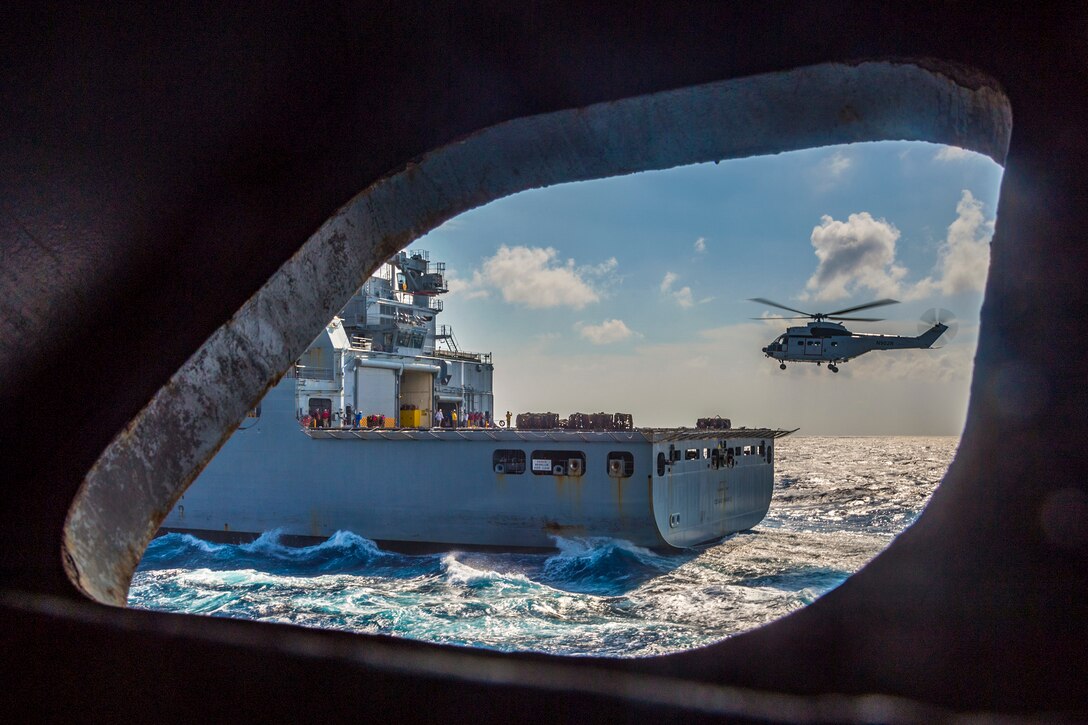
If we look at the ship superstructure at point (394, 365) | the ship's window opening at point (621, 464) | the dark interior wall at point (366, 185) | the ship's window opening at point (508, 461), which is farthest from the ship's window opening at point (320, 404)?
the dark interior wall at point (366, 185)

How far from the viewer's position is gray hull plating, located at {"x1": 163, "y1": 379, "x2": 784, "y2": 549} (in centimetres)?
1927

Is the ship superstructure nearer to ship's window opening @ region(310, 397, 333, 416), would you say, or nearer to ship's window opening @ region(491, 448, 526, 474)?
ship's window opening @ region(310, 397, 333, 416)

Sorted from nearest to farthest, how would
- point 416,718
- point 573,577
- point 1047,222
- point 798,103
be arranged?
point 416,718 → point 1047,222 → point 798,103 → point 573,577

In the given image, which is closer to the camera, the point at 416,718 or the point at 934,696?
the point at 416,718

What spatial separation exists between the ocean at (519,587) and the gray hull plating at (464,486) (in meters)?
0.55

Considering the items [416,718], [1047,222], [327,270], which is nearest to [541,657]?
[416,718]

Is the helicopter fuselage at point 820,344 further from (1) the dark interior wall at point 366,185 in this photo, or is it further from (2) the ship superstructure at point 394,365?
(1) the dark interior wall at point 366,185

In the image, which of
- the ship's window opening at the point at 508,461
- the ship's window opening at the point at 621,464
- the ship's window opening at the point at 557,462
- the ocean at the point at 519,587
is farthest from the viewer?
the ship's window opening at the point at 508,461

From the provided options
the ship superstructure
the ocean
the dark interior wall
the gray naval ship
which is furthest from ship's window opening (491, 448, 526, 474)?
the dark interior wall

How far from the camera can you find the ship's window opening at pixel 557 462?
19.6 m

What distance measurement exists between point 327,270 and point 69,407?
1.34m

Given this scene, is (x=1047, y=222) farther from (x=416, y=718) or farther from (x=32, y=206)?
(x=32, y=206)

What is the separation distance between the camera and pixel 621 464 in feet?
63.2

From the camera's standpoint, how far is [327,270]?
3.82 meters
